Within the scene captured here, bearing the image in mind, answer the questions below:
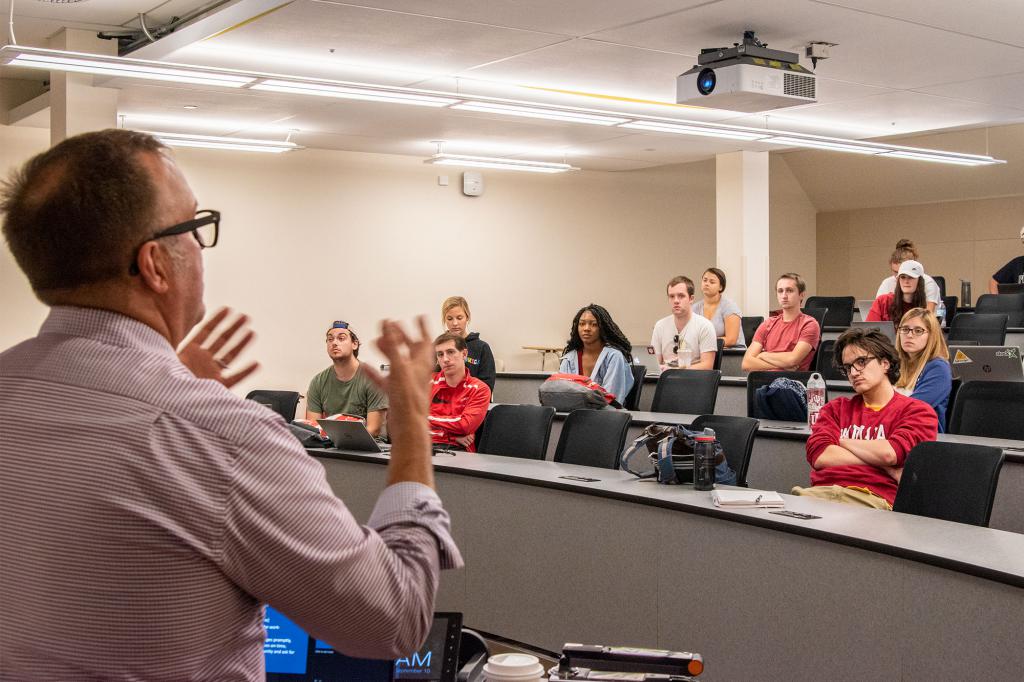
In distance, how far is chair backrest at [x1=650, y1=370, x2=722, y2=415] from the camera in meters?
6.52

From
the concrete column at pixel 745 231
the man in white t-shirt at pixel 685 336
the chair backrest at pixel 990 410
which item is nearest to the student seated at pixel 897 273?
the concrete column at pixel 745 231

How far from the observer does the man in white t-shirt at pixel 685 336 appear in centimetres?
786

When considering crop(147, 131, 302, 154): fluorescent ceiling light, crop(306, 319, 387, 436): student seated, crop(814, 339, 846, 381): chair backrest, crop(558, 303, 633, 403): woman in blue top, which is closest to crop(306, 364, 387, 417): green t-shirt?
crop(306, 319, 387, 436): student seated

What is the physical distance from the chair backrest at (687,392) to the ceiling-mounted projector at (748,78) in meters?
1.78

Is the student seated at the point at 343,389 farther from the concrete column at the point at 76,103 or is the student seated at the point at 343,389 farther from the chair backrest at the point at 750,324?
the chair backrest at the point at 750,324

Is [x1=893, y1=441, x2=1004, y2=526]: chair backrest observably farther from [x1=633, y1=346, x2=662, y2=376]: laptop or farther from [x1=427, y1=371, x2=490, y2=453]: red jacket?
[x1=633, y1=346, x2=662, y2=376]: laptop

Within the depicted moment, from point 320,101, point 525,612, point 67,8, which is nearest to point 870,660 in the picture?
point 525,612

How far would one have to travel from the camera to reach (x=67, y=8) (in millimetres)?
6711

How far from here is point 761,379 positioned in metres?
6.23

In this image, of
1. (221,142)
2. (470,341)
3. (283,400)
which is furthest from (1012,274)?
(221,142)

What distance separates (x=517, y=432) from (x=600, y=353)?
4.61ft

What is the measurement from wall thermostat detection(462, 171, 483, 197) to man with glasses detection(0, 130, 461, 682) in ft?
37.9

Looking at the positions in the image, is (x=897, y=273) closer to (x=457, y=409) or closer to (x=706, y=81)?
(x=706, y=81)

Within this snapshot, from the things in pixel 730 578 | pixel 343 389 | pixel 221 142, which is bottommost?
pixel 730 578
